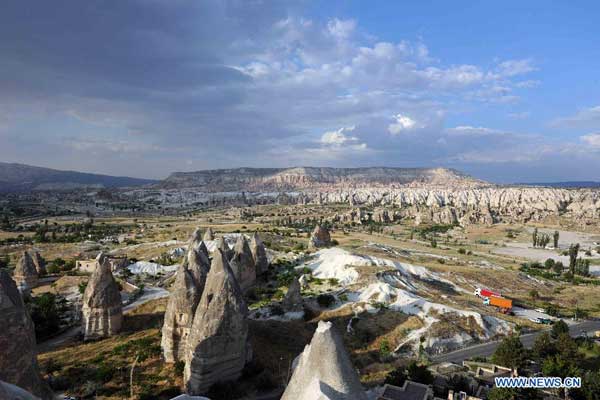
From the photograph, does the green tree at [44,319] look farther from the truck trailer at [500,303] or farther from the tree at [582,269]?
the tree at [582,269]

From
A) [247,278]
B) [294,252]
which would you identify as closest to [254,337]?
[247,278]

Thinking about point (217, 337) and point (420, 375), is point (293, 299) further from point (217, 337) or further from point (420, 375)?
point (217, 337)

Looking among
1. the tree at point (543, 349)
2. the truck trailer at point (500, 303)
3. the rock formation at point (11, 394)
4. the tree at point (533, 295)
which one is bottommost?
the tree at point (533, 295)

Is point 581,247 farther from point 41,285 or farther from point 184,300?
point 41,285

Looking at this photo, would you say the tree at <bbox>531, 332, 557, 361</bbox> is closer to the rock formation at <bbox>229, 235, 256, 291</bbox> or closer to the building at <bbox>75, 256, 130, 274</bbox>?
the rock formation at <bbox>229, 235, 256, 291</bbox>

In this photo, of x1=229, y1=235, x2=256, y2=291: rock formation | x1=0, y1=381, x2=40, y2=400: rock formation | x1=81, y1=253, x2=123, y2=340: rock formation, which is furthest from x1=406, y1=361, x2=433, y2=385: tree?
x1=229, y1=235, x2=256, y2=291: rock formation

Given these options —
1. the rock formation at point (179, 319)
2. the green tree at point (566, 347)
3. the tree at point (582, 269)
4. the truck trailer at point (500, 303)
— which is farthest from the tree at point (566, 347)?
the tree at point (582, 269)
